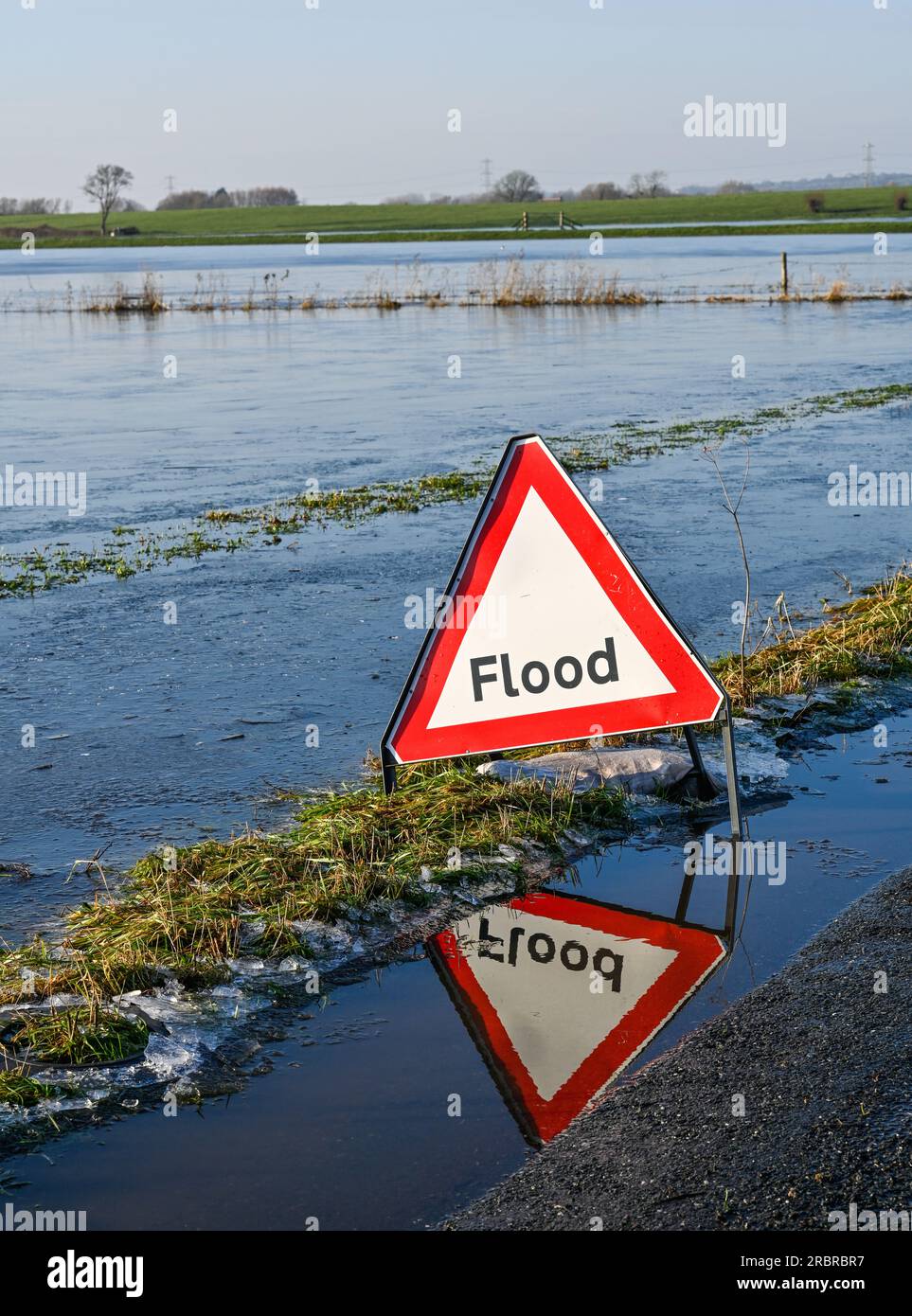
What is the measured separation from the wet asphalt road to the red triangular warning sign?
1.59m

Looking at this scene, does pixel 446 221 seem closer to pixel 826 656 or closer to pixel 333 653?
pixel 333 653

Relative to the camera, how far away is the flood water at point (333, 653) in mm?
3631

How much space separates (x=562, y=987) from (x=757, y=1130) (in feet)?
3.54

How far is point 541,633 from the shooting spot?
582 centimetres

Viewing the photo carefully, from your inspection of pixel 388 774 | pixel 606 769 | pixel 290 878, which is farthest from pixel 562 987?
pixel 606 769

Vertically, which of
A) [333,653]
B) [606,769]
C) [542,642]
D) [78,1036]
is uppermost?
[542,642]

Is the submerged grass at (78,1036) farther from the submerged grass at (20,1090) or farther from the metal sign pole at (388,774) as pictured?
the metal sign pole at (388,774)

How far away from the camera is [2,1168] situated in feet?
11.6

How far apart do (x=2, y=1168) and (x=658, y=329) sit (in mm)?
32218

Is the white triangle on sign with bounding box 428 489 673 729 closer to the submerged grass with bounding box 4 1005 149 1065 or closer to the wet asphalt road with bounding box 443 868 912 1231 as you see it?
the wet asphalt road with bounding box 443 868 912 1231

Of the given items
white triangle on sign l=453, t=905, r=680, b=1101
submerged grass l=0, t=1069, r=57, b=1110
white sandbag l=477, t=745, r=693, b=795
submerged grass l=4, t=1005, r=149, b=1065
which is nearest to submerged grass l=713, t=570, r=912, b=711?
white sandbag l=477, t=745, r=693, b=795

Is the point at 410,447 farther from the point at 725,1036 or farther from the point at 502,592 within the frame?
the point at 725,1036

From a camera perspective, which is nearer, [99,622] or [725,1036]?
[725,1036]
